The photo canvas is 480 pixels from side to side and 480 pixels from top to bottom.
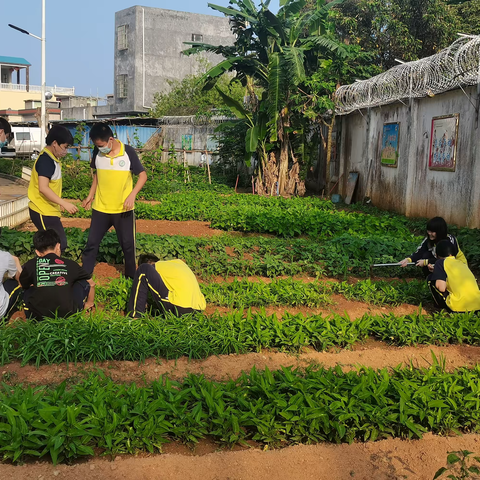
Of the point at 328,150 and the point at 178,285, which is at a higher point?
the point at 328,150

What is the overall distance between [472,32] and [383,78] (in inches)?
442

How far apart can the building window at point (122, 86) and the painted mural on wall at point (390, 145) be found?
26.5 meters

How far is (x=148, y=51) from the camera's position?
121 ft

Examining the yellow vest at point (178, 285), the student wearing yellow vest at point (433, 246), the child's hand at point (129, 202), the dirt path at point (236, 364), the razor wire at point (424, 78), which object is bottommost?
the dirt path at point (236, 364)

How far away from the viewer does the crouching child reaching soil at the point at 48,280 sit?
16.6ft

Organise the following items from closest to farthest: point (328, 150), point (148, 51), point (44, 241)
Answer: point (44, 241) → point (328, 150) → point (148, 51)

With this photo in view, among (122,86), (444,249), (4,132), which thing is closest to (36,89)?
(122,86)

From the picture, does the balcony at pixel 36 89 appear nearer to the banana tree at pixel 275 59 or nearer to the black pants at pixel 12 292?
the banana tree at pixel 275 59

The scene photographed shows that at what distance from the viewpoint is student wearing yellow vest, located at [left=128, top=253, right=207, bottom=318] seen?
537 centimetres

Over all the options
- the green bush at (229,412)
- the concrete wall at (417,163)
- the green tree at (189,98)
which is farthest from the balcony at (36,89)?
the green bush at (229,412)

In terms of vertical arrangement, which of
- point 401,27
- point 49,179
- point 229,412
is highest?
point 401,27

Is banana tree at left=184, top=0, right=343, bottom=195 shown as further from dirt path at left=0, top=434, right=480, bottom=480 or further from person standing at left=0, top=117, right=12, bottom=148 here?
dirt path at left=0, top=434, right=480, bottom=480

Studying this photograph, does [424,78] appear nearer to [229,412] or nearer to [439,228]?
[439,228]

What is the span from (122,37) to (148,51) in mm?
2169
